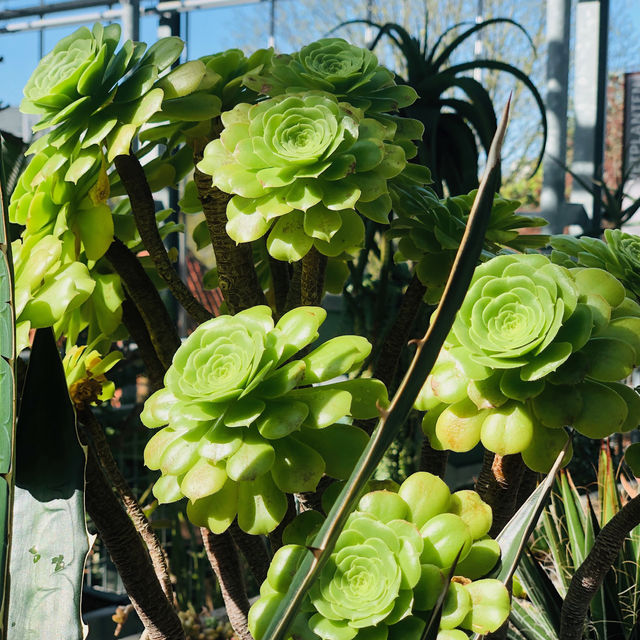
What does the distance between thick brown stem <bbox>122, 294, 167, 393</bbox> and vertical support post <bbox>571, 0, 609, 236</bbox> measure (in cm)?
254

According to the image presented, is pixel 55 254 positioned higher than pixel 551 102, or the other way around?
pixel 55 254

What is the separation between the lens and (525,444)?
0.28 meters

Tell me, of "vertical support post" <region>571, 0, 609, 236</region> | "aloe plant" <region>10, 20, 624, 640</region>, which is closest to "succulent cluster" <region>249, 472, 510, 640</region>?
"aloe plant" <region>10, 20, 624, 640</region>

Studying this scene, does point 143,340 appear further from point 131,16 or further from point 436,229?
point 131,16

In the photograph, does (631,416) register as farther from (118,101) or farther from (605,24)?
(605,24)

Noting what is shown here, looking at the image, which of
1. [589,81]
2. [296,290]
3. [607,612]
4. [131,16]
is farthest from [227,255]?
[131,16]

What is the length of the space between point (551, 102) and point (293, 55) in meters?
2.38

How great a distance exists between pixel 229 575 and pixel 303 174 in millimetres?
219

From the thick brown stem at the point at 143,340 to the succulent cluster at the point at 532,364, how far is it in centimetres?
16

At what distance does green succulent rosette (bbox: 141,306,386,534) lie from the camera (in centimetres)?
26

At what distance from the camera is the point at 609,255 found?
1.30ft

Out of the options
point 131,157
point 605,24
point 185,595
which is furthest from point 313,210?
point 605,24

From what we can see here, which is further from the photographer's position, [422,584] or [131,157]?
[131,157]

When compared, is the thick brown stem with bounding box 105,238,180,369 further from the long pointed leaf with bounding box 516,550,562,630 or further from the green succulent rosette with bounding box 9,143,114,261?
the long pointed leaf with bounding box 516,550,562,630
